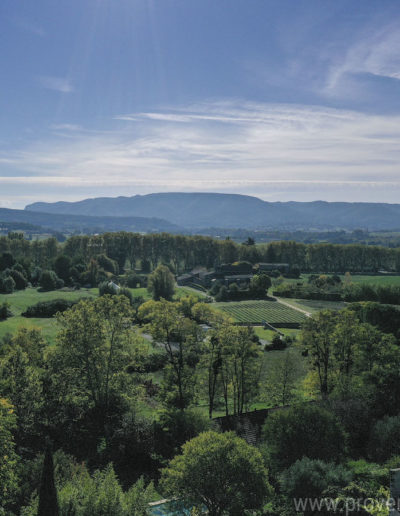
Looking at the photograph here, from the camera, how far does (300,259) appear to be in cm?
12306

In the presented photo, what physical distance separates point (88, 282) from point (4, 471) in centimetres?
7848

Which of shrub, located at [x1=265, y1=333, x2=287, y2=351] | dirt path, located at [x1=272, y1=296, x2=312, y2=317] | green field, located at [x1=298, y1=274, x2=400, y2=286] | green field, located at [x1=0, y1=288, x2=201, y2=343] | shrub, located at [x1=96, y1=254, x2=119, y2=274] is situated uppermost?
shrub, located at [x1=96, y1=254, x2=119, y2=274]

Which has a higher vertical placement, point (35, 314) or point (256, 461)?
point (256, 461)

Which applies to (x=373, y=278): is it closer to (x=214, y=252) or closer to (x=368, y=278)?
(x=368, y=278)

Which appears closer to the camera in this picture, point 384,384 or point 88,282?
point 384,384

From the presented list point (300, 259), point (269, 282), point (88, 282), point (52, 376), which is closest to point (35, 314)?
point (88, 282)

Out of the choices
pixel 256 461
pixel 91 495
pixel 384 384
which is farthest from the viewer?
pixel 384 384

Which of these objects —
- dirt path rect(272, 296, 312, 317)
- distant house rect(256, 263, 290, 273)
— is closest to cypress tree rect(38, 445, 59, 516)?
dirt path rect(272, 296, 312, 317)

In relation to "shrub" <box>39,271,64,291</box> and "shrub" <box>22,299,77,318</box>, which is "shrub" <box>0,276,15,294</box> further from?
"shrub" <box>22,299,77,318</box>

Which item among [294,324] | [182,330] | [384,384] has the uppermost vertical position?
[182,330]

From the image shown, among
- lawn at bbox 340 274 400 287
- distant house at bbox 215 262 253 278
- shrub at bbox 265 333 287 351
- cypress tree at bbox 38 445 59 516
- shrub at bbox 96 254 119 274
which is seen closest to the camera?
cypress tree at bbox 38 445 59 516

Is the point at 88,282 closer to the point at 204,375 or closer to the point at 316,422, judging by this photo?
the point at 204,375

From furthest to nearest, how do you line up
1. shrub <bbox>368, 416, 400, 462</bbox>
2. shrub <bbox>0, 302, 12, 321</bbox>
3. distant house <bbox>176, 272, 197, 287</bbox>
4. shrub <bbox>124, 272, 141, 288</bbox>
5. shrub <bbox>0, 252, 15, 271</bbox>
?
distant house <bbox>176, 272, 197, 287</bbox> → shrub <bbox>124, 272, 141, 288</bbox> → shrub <bbox>0, 252, 15, 271</bbox> → shrub <bbox>0, 302, 12, 321</bbox> → shrub <bbox>368, 416, 400, 462</bbox>

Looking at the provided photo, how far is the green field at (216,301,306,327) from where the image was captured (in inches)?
2670
